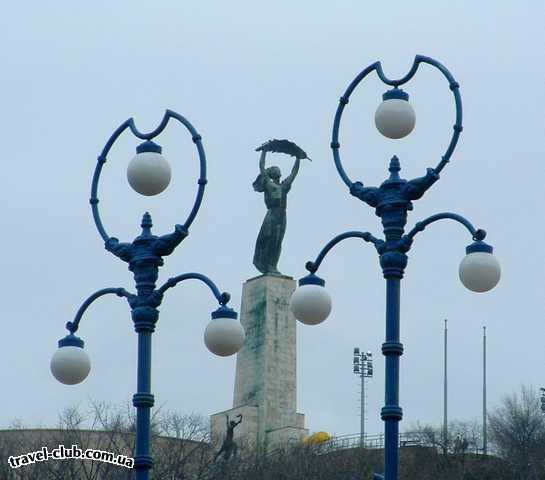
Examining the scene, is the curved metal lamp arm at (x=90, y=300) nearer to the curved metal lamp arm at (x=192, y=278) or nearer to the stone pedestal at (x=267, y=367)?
the curved metal lamp arm at (x=192, y=278)

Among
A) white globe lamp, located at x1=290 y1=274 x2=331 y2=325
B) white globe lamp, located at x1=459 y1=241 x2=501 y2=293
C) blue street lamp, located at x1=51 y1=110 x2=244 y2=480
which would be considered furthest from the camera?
blue street lamp, located at x1=51 y1=110 x2=244 y2=480

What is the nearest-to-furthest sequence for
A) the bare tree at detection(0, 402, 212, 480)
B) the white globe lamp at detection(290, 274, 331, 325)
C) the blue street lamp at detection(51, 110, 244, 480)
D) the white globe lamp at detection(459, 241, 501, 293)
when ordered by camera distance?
the white globe lamp at detection(459, 241, 501, 293)
the white globe lamp at detection(290, 274, 331, 325)
the blue street lamp at detection(51, 110, 244, 480)
the bare tree at detection(0, 402, 212, 480)

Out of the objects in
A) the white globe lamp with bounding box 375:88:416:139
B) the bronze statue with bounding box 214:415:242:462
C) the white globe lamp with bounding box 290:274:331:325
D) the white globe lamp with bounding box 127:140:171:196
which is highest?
the bronze statue with bounding box 214:415:242:462

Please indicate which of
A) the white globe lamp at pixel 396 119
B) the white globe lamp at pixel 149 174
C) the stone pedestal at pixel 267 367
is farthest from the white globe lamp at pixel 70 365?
the stone pedestal at pixel 267 367

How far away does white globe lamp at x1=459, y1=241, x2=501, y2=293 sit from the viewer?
1752 cm

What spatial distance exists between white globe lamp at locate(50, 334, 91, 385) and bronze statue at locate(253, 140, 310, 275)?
4015 centimetres

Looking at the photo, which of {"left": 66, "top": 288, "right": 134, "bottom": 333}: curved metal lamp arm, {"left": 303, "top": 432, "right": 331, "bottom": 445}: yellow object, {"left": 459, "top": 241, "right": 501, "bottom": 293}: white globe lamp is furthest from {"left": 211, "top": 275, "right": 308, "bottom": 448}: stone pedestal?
{"left": 459, "top": 241, "right": 501, "bottom": 293}: white globe lamp

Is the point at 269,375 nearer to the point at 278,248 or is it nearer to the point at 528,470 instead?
the point at 278,248

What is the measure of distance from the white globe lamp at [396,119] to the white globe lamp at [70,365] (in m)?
3.91

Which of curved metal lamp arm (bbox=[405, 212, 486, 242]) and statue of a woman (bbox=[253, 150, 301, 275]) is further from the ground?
statue of a woman (bbox=[253, 150, 301, 275])

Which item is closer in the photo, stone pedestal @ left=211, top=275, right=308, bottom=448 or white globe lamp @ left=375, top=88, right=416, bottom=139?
white globe lamp @ left=375, top=88, right=416, bottom=139

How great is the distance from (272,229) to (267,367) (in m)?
4.99

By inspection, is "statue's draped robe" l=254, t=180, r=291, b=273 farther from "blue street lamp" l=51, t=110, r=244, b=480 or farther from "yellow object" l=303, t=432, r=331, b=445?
"blue street lamp" l=51, t=110, r=244, b=480

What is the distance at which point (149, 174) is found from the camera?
19.5 metres
